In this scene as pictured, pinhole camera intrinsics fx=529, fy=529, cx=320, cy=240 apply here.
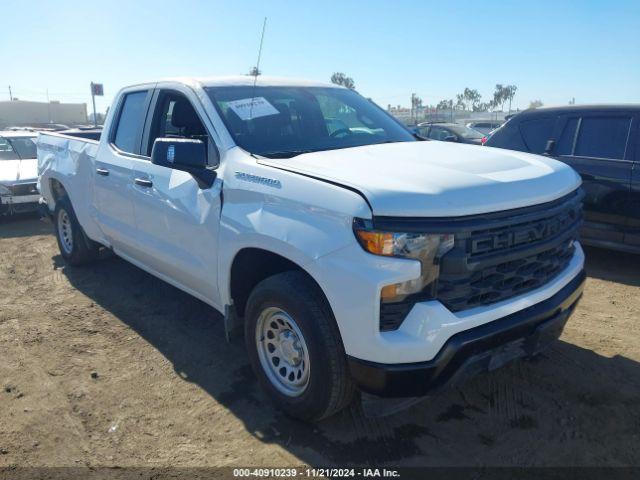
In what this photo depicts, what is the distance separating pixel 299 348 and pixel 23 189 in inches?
309

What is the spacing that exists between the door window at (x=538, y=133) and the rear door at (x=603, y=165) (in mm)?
256

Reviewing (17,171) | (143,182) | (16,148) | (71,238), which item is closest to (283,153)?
(143,182)

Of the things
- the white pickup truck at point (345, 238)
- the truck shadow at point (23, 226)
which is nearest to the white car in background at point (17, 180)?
the truck shadow at point (23, 226)

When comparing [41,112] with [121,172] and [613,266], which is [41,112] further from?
[613,266]

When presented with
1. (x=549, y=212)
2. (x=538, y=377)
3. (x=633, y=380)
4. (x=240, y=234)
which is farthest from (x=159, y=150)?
(x=633, y=380)

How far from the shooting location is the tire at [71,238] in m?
5.87

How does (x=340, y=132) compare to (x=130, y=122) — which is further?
(x=130, y=122)

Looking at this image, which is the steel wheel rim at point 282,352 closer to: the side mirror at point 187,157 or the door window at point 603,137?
the side mirror at point 187,157

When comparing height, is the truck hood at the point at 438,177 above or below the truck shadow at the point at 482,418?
above

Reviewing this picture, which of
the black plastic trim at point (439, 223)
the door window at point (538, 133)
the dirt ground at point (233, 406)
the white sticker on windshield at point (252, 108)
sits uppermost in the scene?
the white sticker on windshield at point (252, 108)

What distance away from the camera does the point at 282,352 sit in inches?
123

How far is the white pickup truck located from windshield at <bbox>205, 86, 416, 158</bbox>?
0.02 m

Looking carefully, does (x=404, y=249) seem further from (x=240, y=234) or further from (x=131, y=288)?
(x=131, y=288)

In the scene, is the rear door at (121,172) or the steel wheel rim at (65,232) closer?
the rear door at (121,172)
